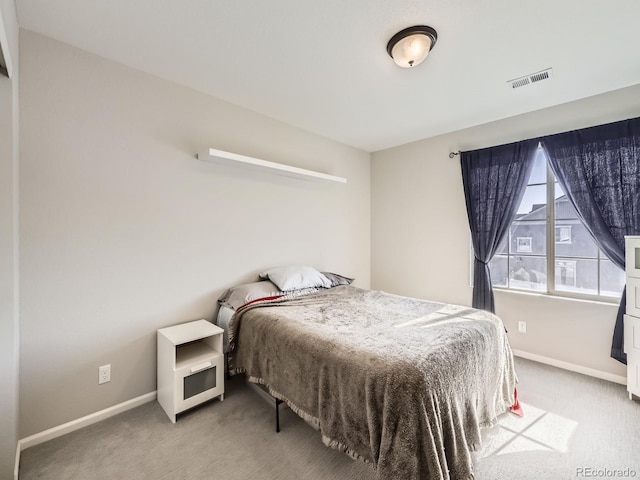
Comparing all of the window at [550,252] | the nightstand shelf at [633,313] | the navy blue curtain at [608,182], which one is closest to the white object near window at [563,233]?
the window at [550,252]

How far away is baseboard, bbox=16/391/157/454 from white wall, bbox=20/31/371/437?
4 centimetres

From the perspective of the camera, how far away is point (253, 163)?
263 centimetres

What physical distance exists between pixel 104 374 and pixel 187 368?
24.5 inches

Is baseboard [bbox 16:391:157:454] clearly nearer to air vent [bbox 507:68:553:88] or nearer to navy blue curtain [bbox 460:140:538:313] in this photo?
navy blue curtain [bbox 460:140:538:313]

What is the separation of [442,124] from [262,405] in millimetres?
3409

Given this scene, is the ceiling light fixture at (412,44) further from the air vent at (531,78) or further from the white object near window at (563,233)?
the white object near window at (563,233)

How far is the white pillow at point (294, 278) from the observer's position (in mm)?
2757

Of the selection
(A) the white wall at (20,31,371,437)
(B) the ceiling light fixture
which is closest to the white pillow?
(A) the white wall at (20,31,371,437)

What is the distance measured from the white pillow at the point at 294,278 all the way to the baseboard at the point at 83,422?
1.35 metres

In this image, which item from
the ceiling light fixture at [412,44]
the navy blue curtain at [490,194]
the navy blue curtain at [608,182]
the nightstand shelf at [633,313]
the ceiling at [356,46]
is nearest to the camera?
the ceiling at [356,46]

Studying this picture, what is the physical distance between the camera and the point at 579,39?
6.00ft

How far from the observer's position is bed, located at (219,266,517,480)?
1232 millimetres

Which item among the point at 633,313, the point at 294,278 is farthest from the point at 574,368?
the point at 294,278

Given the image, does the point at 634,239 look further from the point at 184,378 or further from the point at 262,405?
the point at 184,378
